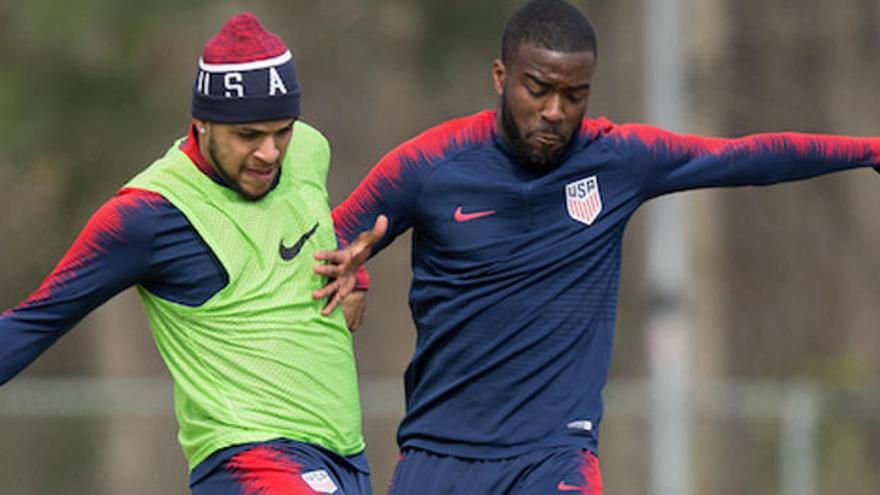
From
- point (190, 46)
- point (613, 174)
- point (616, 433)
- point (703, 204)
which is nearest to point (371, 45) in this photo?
point (190, 46)

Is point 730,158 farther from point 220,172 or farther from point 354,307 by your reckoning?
point 220,172

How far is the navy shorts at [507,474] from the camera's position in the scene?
604cm

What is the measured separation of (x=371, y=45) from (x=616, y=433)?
6.89 metres

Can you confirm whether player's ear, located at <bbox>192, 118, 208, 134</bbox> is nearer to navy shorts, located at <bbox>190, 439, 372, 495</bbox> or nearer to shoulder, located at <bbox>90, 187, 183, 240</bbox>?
shoulder, located at <bbox>90, 187, 183, 240</bbox>

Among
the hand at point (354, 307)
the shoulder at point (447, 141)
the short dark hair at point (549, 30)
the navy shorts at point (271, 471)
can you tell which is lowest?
the navy shorts at point (271, 471)

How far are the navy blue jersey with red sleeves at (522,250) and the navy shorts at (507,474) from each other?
0.03 m

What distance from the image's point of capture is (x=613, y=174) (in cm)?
633

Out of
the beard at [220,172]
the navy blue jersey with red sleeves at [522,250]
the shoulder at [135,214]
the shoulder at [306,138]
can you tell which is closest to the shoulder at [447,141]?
the navy blue jersey with red sleeves at [522,250]

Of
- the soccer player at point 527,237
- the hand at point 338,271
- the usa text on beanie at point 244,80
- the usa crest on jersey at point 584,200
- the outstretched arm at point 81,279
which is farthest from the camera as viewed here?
the usa crest on jersey at point 584,200

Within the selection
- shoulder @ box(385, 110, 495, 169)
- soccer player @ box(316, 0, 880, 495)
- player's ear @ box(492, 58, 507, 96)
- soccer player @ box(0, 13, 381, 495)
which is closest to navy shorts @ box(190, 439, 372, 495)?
soccer player @ box(0, 13, 381, 495)

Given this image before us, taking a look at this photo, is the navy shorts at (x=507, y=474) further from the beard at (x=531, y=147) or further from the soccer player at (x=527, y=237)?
the beard at (x=531, y=147)

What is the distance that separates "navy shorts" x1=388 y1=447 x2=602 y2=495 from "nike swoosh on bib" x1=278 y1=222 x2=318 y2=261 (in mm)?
884

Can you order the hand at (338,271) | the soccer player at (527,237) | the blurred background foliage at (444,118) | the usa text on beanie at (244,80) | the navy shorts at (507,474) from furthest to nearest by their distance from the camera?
the blurred background foliage at (444,118) → the soccer player at (527,237) → the navy shorts at (507,474) → the hand at (338,271) → the usa text on beanie at (244,80)

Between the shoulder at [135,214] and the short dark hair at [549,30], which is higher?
the short dark hair at [549,30]
